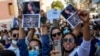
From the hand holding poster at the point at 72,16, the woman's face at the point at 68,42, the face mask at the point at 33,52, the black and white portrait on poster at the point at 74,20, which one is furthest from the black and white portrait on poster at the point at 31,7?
the woman's face at the point at 68,42

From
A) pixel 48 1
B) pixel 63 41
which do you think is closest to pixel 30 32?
pixel 63 41

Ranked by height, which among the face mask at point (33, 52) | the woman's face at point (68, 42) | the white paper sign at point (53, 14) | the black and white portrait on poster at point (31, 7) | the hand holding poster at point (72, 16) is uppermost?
the black and white portrait on poster at point (31, 7)

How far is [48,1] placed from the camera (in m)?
34.7

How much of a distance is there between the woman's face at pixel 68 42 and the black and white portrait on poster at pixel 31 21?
0.93 m

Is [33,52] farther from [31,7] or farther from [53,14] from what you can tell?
[53,14]

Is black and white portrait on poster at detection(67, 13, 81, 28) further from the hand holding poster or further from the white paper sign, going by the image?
the white paper sign

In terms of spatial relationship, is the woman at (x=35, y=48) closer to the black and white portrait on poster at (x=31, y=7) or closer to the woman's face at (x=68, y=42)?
the black and white portrait on poster at (x=31, y=7)

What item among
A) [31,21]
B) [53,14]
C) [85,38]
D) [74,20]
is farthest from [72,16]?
[53,14]

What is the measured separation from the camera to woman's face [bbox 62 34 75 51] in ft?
18.5

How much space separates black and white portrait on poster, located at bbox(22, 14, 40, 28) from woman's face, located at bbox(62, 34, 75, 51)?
926 millimetres

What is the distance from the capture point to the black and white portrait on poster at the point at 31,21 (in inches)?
264

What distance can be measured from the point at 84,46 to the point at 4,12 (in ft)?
103

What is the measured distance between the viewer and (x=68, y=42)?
5.73 m

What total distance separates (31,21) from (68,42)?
3.86 feet
